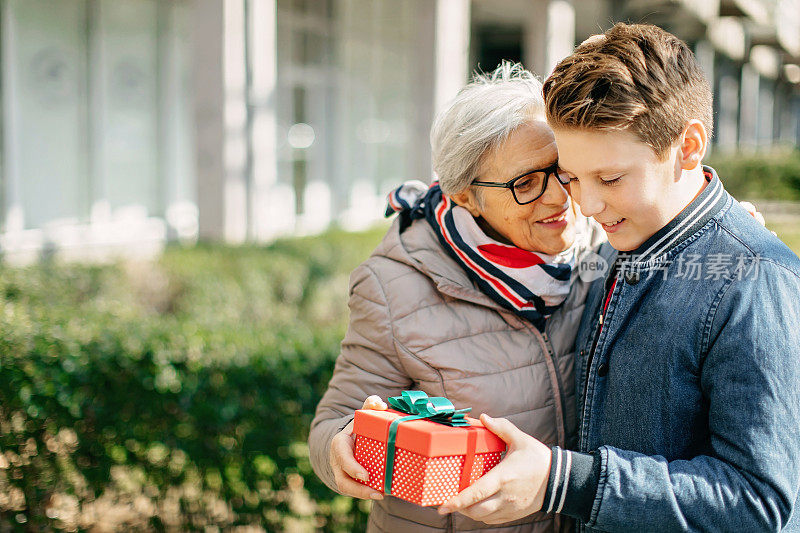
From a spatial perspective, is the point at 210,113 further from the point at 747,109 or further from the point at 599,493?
the point at 747,109

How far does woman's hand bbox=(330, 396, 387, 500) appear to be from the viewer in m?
1.66

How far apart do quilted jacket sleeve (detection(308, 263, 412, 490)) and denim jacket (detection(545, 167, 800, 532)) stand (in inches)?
21.4

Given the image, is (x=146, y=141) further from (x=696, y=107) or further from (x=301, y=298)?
(x=696, y=107)

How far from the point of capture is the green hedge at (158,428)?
11.2 feet

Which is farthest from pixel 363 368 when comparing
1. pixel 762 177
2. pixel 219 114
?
pixel 762 177

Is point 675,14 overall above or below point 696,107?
above

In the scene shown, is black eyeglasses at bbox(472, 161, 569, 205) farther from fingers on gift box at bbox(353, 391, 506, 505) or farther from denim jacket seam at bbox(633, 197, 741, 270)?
fingers on gift box at bbox(353, 391, 506, 505)

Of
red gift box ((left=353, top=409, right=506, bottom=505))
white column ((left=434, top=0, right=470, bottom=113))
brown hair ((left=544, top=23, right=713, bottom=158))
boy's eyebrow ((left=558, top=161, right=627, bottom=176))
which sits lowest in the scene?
red gift box ((left=353, top=409, right=506, bottom=505))

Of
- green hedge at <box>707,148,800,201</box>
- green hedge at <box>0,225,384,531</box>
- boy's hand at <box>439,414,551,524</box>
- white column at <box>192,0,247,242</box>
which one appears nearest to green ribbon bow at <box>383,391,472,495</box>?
boy's hand at <box>439,414,551,524</box>

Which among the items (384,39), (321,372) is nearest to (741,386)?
(321,372)

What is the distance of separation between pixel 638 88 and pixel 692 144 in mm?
162

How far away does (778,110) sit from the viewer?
4781 centimetres

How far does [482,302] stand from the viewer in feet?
6.46

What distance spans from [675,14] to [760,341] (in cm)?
1672
